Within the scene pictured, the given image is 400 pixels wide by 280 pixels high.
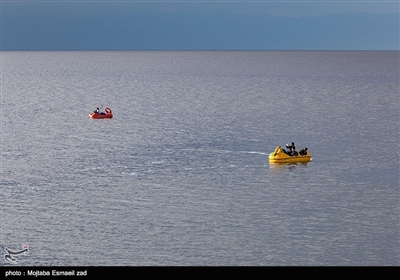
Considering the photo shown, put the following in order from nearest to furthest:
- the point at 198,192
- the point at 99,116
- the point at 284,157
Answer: the point at 198,192 < the point at 284,157 < the point at 99,116

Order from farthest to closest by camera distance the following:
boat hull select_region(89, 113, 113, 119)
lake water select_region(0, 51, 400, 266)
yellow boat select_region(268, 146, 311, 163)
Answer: boat hull select_region(89, 113, 113, 119) → yellow boat select_region(268, 146, 311, 163) → lake water select_region(0, 51, 400, 266)

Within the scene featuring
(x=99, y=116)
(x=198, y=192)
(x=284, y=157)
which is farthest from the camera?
(x=99, y=116)

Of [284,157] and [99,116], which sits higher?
[99,116]

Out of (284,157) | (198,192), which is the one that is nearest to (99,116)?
(284,157)

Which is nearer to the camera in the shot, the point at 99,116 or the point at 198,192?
the point at 198,192

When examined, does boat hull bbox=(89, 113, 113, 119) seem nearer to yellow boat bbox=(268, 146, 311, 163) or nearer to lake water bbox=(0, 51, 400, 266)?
lake water bbox=(0, 51, 400, 266)

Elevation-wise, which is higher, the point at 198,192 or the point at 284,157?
the point at 284,157

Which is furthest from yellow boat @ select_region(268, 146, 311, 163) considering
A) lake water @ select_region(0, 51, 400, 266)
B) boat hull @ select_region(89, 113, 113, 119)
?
boat hull @ select_region(89, 113, 113, 119)

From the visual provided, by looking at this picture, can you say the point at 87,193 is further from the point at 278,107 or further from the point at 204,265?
the point at 278,107

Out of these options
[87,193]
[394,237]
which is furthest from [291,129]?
[394,237]

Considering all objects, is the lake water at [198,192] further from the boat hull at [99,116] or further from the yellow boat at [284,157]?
the boat hull at [99,116]

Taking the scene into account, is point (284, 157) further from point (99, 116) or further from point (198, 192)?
point (99, 116)

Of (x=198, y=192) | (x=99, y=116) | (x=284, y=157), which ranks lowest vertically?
(x=198, y=192)

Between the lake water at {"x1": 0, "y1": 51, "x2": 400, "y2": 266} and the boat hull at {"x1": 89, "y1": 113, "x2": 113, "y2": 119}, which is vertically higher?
the boat hull at {"x1": 89, "y1": 113, "x2": 113, "y2": 119}
